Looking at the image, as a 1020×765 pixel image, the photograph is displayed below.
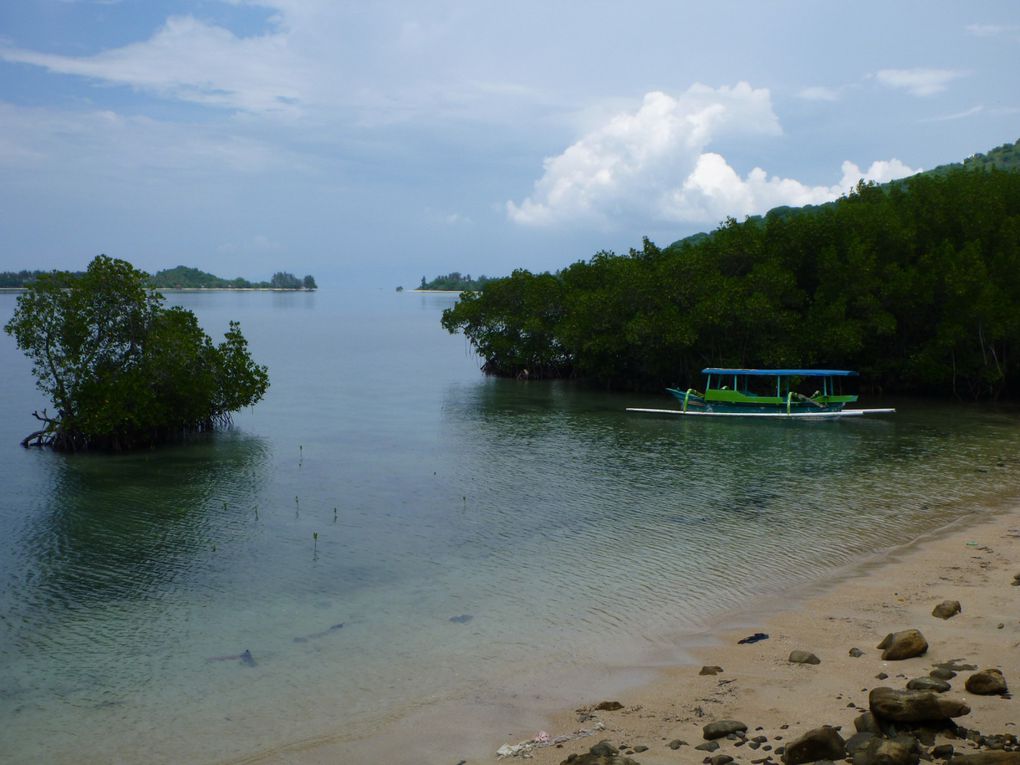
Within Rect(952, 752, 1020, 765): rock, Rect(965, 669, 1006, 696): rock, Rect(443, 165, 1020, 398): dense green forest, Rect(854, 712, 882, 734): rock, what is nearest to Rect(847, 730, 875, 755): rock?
Rect(854, 712, 882, 734): rock

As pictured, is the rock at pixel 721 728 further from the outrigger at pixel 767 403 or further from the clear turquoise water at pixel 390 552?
the outrigger at pixel 767 403

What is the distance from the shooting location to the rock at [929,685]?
28.7 feet

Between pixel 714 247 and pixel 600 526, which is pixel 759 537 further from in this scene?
pixel 714 247

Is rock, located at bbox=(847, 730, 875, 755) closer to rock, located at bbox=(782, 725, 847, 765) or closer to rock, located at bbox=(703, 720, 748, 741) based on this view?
rock, located at bbox=(782, 725, 847, 765)

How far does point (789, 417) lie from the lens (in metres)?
36.0

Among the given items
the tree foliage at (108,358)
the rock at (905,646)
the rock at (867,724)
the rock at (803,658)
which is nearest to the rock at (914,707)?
the rock at (867,724)

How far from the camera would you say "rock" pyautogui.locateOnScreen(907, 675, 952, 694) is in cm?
874

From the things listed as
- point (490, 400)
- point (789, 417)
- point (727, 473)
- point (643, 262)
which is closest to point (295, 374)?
point (490, 400)

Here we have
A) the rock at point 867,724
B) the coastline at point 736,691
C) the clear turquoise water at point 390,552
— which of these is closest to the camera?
the rock at point 867,724

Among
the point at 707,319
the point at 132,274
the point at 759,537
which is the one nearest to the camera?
the point at 759,537

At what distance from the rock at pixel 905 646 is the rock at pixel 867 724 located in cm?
226

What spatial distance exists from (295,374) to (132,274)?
25793 mm

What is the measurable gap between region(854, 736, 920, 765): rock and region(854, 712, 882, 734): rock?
52 centimetres

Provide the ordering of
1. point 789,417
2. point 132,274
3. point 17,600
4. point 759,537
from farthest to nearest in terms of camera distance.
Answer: point 789,417 → point 132,274 → point 759,537 → point 17,600
